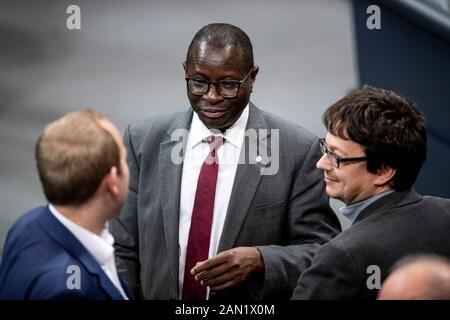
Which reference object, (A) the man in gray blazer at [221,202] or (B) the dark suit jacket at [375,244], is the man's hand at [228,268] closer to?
(A) the man in gray blazer at [221,202]

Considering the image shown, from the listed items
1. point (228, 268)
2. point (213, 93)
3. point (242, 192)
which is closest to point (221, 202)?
point (242, 192)

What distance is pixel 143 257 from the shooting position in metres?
2.62

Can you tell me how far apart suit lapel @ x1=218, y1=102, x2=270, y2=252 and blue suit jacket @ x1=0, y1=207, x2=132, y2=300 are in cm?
53

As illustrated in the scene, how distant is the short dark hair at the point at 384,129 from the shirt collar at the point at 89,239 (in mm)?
699

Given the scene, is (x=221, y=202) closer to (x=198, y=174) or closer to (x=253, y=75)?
(x=198, y=174)

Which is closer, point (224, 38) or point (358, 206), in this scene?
point (358, 206)

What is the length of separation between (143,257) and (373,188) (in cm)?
70

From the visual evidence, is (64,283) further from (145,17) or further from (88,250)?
(145,17)

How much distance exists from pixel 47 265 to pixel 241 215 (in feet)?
2.38

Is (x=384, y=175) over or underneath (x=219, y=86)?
underneath

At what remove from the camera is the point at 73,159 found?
2.09 metres

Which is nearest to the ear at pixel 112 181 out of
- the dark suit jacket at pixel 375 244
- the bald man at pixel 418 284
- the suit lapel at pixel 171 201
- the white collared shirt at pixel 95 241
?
the white collared shirt at pixel 95 241

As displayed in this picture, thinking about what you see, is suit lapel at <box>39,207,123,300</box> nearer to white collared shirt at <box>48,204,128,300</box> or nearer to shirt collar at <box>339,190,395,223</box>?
white collared shirt at <box>48,204,128,300</box>

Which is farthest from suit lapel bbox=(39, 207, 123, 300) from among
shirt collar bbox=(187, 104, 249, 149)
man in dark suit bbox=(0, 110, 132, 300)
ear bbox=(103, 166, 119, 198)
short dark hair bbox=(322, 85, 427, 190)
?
short dark hair bbox=(322, 85, 427, 190)
